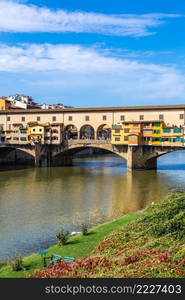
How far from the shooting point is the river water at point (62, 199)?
2105 centimetres

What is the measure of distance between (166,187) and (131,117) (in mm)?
22601

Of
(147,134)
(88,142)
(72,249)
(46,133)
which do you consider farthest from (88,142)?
(72,249)

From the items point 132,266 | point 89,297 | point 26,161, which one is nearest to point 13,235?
point 132,266

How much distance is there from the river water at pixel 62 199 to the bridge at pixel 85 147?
3.81 meters

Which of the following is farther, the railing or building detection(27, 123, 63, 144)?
building detection(27, 123, 63, 144)

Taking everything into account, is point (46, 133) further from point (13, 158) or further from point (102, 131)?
point (102, 131)

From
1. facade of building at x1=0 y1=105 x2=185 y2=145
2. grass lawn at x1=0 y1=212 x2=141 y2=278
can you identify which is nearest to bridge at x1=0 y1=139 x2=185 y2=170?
facade of building at x1=0 y1=105 x2=185 y2=145

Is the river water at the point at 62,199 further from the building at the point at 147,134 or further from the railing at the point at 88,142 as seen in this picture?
the railing at the point at 88,142

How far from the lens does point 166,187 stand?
129ft

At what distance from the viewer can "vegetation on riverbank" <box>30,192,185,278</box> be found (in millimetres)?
10508

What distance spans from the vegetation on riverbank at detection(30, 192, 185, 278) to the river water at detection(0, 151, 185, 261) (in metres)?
5.43

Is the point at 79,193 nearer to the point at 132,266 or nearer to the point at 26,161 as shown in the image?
the point at 132,266

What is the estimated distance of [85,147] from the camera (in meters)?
61.3

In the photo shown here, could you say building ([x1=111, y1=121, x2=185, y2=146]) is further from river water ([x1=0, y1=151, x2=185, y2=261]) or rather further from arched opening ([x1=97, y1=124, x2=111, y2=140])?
arched opening ([x1=97, y1=124, x2=111, y2=140])
